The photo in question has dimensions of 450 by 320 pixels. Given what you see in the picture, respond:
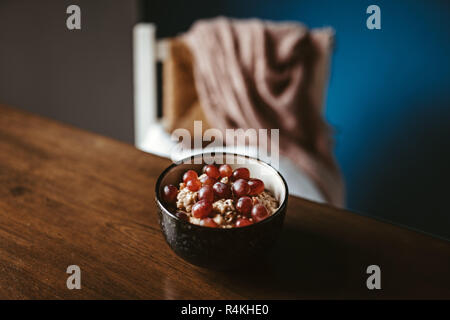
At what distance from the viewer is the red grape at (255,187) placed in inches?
22.0

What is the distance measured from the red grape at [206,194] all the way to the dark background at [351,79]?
1296mm

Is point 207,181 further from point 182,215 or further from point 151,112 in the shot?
point 151,112

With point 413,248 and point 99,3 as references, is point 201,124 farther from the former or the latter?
point 413,248

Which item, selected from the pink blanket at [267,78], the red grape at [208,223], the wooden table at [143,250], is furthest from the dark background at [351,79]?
the red grape at [208,223]

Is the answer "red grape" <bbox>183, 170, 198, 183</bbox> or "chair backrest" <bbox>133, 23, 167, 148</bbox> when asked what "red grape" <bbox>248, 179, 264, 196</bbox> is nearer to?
"red grape" <bbox>183, 170, 198, 183</bbox>

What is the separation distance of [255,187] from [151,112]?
1258mm

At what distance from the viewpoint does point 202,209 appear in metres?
0.51

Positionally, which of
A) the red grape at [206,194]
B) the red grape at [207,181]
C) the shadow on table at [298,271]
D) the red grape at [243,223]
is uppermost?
the red grape at [207,181]

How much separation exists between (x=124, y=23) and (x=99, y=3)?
4.6 inches

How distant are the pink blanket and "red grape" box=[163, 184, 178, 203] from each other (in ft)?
2.83

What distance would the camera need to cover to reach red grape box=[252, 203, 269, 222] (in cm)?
51

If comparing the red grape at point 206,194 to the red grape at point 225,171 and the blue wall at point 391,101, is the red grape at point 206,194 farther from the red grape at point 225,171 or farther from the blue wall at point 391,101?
the blue wall at point 391,101
